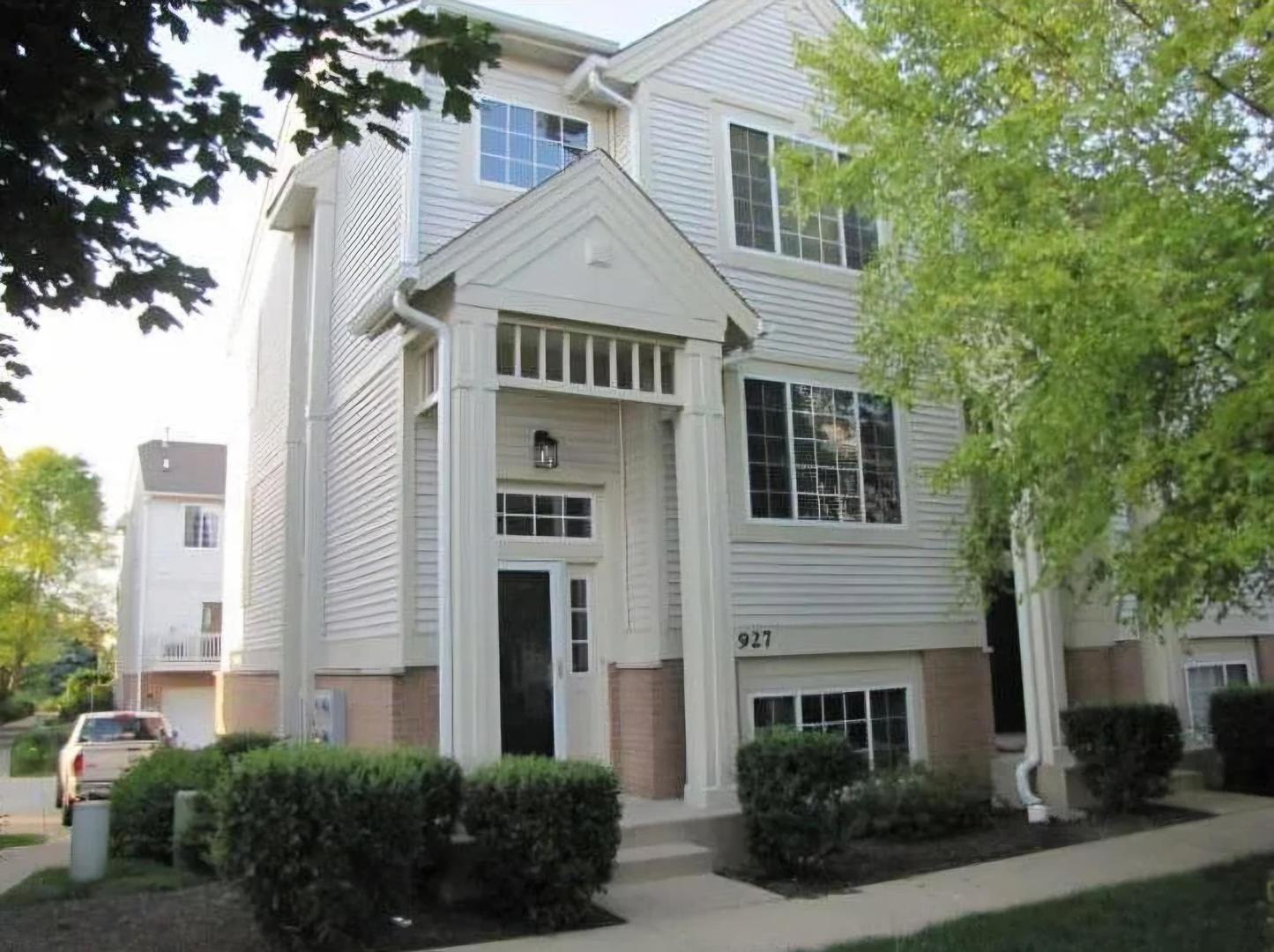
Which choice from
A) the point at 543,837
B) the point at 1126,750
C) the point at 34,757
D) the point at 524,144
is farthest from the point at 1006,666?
the point at 34,757

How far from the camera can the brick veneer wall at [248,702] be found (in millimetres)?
14404

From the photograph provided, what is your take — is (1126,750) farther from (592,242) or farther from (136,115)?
(136,115)

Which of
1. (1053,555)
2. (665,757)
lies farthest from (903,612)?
(1053,555)

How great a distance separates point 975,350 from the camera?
8.12 m

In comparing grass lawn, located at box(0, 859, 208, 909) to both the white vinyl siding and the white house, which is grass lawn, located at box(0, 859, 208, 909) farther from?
the white vinyl siding

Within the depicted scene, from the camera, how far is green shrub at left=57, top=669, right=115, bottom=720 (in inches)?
1499

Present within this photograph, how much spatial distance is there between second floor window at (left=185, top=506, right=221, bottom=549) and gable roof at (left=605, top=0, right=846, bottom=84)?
27696mm

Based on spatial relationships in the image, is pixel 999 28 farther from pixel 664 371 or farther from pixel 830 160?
pixel 664 371

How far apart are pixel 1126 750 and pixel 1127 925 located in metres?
4.05

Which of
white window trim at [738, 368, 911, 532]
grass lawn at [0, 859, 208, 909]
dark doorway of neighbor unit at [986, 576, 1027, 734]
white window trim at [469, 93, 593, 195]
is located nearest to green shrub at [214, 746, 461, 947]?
grass lawn at [0, 859, 208, 909]

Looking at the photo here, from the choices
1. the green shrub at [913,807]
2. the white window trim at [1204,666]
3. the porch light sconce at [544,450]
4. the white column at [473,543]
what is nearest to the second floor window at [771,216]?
the porch light sconce at [544,450]

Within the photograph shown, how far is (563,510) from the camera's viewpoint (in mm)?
10547

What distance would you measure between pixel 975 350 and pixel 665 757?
441 cm

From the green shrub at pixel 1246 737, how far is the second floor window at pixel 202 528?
2985 cm
